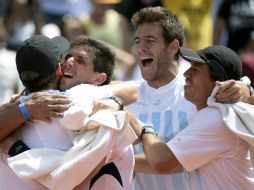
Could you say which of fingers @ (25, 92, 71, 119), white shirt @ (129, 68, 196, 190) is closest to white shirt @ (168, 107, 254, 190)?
white shirt @ (129, 68, 196, 190)

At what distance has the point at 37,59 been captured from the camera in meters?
5.68

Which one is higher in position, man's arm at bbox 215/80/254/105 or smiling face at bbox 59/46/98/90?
smiling face at bbox 59/46/98/90

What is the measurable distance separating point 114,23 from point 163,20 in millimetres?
4547

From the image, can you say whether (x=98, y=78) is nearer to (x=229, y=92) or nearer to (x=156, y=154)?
(x=156, y=154)

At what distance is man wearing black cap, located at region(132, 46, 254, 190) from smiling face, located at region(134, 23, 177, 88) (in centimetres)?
98

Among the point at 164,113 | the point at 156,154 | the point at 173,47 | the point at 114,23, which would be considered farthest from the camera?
the point at 114,23

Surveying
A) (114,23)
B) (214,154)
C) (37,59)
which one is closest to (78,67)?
(37,59)

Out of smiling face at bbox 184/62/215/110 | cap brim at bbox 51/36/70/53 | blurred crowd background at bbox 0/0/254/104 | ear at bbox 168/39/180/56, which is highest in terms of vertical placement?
cap brim at bbox 51/36/70/53

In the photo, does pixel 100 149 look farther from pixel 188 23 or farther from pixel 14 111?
pixel 188 23

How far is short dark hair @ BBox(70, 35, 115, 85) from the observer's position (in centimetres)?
615

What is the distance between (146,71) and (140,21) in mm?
416

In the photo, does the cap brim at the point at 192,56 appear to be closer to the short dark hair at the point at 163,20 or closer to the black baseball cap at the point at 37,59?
the black baseball cap at the point at 37,59

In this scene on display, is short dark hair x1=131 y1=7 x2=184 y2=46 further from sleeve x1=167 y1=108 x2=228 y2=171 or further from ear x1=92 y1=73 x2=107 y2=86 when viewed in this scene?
sleeve x1=167 y1=108 x2=228 y2=171

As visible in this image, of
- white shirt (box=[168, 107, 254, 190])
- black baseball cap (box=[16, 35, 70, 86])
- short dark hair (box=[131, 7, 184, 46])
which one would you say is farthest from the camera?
short dark hair (box=[131, 7, 184, 46])
